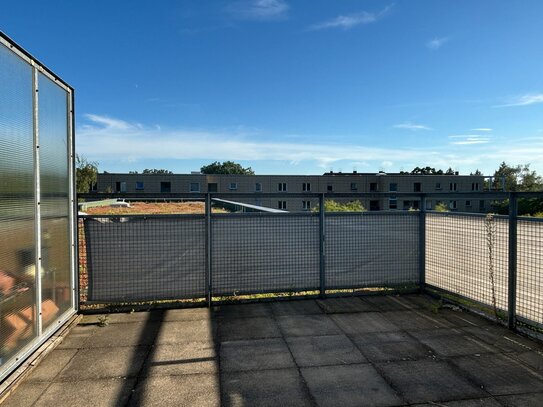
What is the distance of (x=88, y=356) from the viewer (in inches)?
149

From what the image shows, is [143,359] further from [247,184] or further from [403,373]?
[247,184]

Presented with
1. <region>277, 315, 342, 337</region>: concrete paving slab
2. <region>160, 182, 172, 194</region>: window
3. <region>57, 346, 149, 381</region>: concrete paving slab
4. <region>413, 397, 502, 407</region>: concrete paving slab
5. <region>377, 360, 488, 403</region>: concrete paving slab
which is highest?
<region>160, 182, 172, 194</region>: window

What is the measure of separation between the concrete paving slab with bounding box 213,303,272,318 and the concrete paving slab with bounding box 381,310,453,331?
5.42ft

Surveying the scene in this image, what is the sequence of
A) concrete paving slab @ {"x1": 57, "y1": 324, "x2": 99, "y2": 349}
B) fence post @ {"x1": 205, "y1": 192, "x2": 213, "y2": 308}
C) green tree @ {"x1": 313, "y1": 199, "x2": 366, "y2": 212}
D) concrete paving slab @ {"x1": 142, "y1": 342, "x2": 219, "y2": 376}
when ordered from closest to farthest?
concrete paving slab @ {"x1": 142, "y1": 342, "x2": 219, "y2": 376} → concrete paving slab @ {"x1": 57, "y1": 324, "x2": 99, "y2": 349} → fence post @ {"x1": 205, "y1": 192, "x2": 213, "y2": 308} → green tree @ {"x1": 313, "y1": 199, "x2": 366, "y2": 212}

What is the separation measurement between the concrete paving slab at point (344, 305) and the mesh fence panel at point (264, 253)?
1.20 feet

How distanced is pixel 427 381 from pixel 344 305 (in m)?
2.31

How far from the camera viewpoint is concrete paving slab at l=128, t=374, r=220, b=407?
2930 millimetres

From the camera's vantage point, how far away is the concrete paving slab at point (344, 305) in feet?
17.4

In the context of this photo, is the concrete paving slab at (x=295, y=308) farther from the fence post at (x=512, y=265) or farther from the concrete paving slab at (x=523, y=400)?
the concrete paving slab at (x=523, y=400)

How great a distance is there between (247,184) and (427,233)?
4237cm

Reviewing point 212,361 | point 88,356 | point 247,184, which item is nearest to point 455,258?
point 212,361

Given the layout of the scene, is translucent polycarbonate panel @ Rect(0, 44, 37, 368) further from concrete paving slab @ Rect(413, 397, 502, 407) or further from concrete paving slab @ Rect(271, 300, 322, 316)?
concrete paving slab @ Rect(413, 397, 502, 407)

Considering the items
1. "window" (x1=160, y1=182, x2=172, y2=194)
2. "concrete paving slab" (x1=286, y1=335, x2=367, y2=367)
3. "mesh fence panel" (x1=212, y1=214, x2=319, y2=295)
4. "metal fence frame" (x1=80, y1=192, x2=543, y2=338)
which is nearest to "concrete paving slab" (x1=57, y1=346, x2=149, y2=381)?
"concrete paving slab" (x1=286, y1=335, x2=367, y2=367)

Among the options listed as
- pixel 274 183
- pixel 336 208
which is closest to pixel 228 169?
pixel 274 183
